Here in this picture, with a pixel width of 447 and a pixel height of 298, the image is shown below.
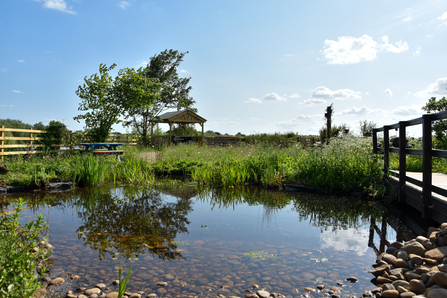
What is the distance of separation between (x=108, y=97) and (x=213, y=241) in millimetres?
13334

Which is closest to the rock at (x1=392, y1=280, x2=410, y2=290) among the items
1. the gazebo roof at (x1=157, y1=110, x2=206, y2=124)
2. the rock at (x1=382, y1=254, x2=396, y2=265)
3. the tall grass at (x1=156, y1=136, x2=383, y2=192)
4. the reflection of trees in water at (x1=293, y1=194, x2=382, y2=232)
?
the rock at (x1=382, y1=254, x2=396, y2=265)

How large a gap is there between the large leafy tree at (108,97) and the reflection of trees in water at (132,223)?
9.21 meters

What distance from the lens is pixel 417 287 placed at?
228 centimetres

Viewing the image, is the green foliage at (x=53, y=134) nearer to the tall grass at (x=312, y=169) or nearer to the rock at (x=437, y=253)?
the tall grass at (x=312, y=169)

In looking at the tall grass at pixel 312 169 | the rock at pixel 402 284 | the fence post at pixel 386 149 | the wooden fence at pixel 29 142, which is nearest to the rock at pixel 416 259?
the rock at pixel 402 284

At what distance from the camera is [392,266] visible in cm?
287

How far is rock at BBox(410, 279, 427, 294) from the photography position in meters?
2.26

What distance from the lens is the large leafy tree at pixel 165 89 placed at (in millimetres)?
25141

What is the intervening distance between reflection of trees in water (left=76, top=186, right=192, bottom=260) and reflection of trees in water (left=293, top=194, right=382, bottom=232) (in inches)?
82.9

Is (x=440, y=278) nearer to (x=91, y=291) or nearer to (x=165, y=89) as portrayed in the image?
(x=91, y=291)

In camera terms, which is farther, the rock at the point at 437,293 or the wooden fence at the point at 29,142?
the wooden fence at the point at 29,142

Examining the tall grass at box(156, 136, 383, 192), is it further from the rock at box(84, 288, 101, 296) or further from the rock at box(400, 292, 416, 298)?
the rock at box(84, 288, 101, 296)

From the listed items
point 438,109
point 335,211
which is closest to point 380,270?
point 335,211

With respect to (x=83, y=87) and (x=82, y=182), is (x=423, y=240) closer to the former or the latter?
(x=82, y=182)
